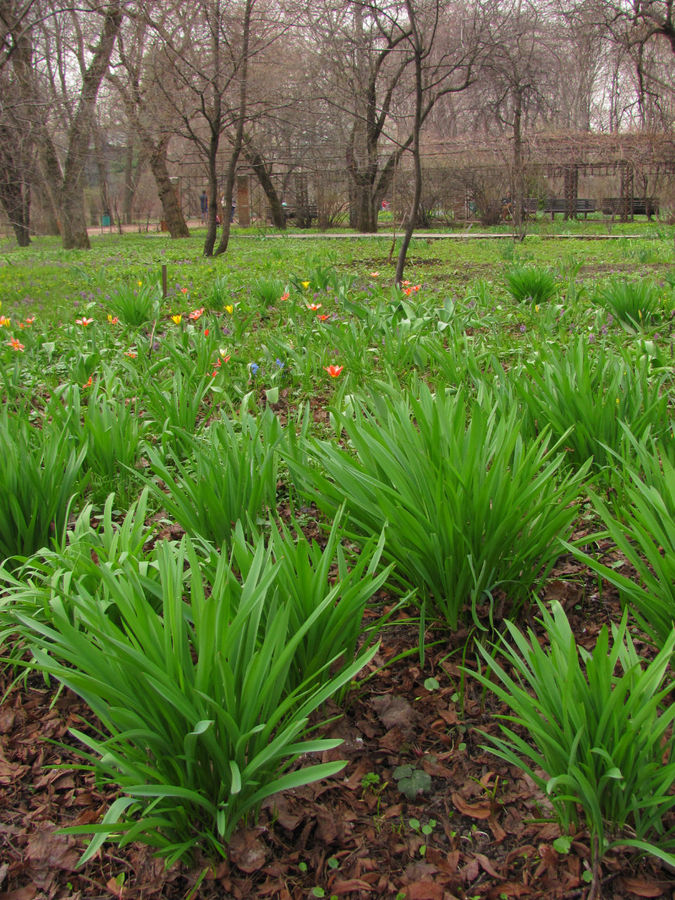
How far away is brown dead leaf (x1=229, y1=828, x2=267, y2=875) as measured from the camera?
1098mm

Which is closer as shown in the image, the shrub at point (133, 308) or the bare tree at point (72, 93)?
the shrub at point (133, 308)

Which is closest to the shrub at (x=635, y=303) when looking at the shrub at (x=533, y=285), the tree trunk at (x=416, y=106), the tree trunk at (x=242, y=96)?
the shrub at (x=533, y=285)

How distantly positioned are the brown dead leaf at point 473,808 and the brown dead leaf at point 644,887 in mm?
231

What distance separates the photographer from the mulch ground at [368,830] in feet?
3.50

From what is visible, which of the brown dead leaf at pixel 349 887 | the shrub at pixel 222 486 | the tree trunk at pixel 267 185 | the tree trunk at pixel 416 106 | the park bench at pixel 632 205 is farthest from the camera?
the park bench at pixel 632 205

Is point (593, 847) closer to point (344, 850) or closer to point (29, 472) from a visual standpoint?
point (344, 850)

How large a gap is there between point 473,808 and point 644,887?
283mm

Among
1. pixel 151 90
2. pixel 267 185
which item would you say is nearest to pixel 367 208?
pixel 267 185

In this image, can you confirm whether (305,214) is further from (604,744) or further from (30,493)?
(604,744)

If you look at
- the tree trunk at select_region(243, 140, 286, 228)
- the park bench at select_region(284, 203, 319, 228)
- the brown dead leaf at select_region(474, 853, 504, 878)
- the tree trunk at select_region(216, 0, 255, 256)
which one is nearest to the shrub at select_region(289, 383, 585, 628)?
the brown dead leaf at select_region(474, 853, 504, 878)

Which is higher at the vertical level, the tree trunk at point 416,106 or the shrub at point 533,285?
the tree trunk at point 416,106

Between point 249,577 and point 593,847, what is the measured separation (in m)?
0.68

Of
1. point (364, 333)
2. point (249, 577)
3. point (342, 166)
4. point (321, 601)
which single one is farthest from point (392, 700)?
point (342, 166)

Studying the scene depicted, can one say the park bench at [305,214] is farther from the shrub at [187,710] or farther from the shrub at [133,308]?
the shrub at [187,710]
